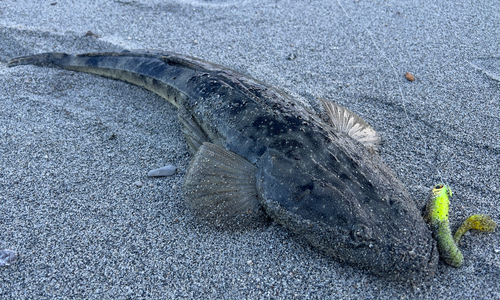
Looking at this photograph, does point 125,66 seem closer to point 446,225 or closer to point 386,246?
point 386,246

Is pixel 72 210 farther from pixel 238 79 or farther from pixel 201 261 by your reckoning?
pixel 238 79

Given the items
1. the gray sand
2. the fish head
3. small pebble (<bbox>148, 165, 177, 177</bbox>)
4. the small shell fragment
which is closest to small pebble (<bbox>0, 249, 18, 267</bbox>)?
the gray sand

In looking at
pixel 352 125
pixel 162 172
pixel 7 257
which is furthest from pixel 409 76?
pixel 7 257

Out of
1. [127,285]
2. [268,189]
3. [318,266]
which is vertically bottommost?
[127,285]

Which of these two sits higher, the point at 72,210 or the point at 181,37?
the point at 181,37

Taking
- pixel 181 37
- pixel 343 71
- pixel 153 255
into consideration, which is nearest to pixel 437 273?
pixel 153 255

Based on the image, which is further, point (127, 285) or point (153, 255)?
point (153, 255)

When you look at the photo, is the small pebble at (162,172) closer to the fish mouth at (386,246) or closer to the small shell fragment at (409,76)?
the fish mouth at (386,246)

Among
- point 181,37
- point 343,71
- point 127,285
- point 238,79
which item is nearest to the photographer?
point 127,285
